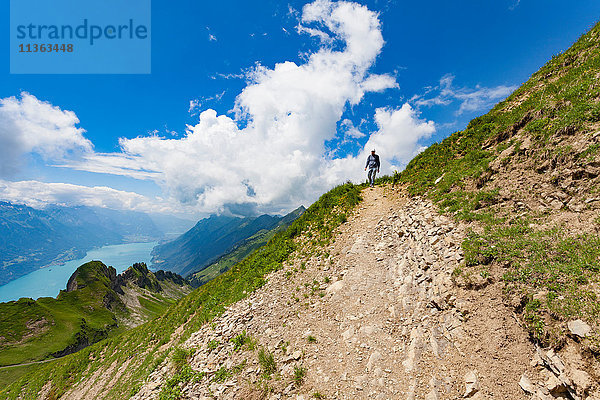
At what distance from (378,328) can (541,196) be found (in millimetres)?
8847

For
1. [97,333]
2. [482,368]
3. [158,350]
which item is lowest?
[97,333]

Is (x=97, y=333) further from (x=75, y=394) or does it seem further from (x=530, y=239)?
(x=530, y=239)

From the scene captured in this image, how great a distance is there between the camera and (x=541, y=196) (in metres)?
9.62

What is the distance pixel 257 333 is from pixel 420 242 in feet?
31.8

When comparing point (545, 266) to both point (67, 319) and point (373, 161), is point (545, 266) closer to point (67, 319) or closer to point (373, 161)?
point (373, 161)

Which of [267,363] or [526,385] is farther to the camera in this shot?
[267,363]

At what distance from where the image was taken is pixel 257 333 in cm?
1188

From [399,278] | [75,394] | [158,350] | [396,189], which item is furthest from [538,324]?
[75,394]

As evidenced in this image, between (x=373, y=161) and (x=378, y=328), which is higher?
(x=373, y=161)

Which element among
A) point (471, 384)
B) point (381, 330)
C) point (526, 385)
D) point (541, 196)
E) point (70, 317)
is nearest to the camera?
point (526, 385)

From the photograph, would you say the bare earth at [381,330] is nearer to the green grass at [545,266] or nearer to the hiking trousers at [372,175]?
the green grass at [545,266]

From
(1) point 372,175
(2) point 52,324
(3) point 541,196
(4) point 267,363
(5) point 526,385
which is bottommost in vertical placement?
(2) point 52,324

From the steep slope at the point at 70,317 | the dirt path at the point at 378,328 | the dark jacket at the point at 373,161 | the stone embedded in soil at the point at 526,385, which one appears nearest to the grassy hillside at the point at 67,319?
the steep slope at the point at 70,317

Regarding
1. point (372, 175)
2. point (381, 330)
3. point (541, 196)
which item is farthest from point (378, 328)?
point (372, 175)
